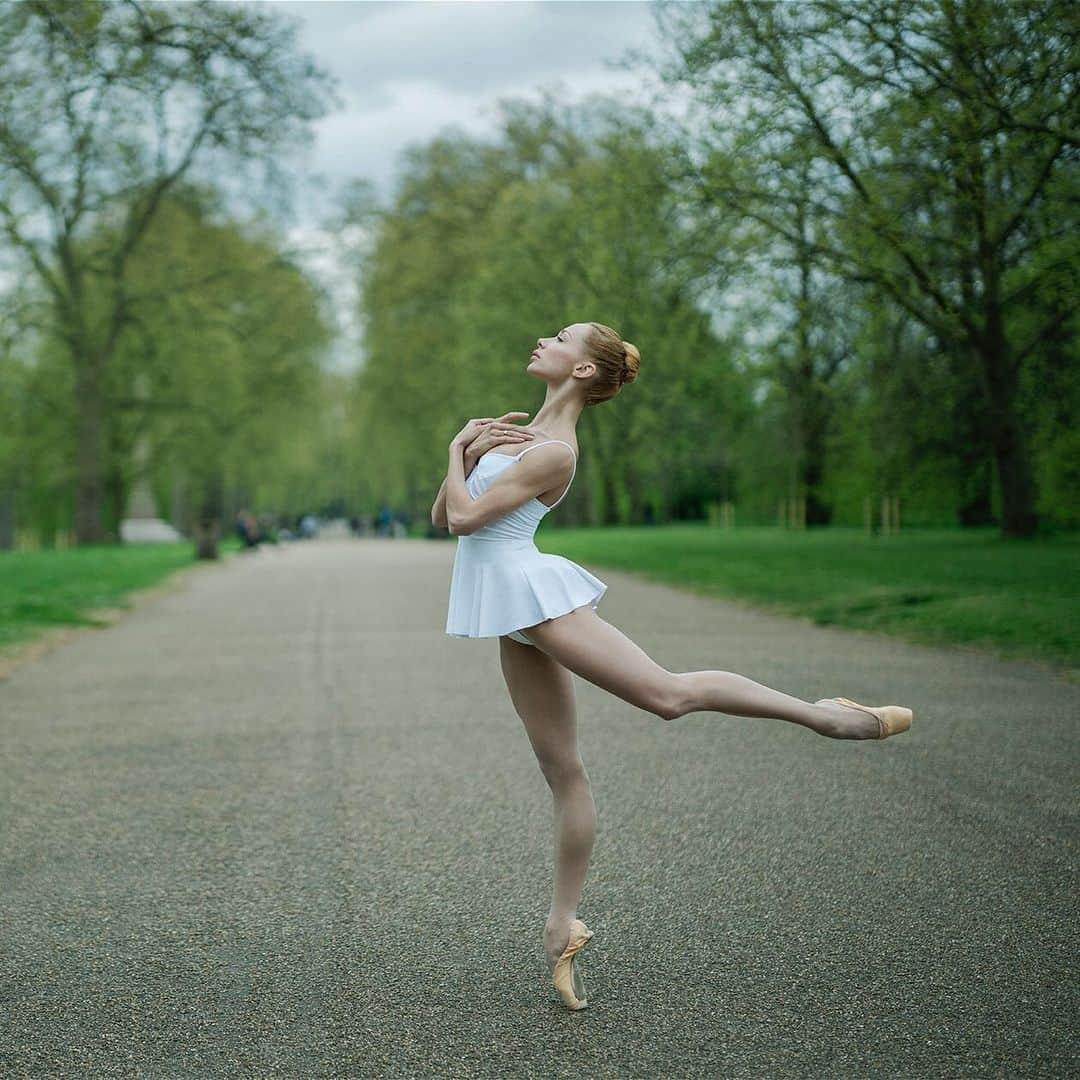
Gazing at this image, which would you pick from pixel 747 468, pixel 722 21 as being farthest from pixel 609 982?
pixel 747 468

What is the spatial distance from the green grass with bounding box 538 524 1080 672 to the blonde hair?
8.49 metres

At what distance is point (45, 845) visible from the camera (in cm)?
604

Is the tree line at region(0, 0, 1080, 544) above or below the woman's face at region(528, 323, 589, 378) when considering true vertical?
above

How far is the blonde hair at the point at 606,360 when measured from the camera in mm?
4117

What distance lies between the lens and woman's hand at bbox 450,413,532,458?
4.04 meters

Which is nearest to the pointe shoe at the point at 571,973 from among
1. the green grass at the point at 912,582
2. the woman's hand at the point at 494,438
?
the woman's hand at the point at 494,438

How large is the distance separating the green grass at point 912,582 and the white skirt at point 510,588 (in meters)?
8.70

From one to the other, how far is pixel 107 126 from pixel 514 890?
1139 inches

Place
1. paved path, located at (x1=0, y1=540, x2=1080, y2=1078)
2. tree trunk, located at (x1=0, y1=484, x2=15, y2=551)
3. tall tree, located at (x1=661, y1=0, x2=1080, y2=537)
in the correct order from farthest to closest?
tree trunk, located at (x1=0, y1=484, x2=15, y2=551) → tall tree, located at (x1=661, y1=0, x2=1080, y2=537) → paved path, located at (x1=0, y1=540, x2=1080, y2=1078)

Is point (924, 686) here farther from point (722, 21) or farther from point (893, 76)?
point (722, 21)

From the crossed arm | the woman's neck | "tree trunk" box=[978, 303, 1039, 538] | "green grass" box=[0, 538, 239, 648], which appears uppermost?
"tree trunk" box=[978, 303, 1039, 538]

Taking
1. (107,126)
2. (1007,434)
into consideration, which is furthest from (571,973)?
(107,126)

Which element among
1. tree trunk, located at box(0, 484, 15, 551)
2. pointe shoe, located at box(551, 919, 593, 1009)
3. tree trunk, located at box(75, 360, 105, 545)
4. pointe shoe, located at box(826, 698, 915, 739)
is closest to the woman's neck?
pointe shoe, located at box(826, 698, 915, 739)

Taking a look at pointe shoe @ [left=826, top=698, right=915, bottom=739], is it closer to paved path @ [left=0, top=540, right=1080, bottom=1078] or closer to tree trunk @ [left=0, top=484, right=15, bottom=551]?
paved path @ [left=0, top=540, right=1080, bottom=1078]
